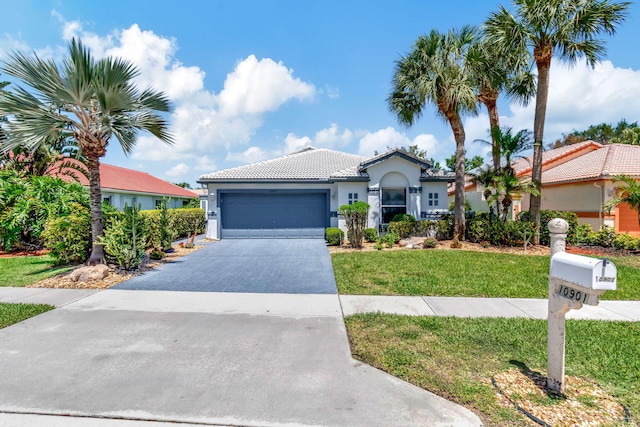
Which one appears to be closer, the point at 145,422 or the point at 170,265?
the point at 145,422

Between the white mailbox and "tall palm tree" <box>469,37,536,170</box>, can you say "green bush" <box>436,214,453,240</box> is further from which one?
the white mailbox

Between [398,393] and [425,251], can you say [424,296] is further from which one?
[425,251]

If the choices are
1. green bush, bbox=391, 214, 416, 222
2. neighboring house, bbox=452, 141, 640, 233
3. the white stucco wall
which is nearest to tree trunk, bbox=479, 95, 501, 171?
neighboring house, bbox=452, 141, 640, 233

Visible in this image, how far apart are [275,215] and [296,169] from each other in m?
2.98

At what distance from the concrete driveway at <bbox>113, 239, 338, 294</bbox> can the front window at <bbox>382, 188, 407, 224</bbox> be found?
4176mm

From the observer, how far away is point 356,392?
11.1 ft

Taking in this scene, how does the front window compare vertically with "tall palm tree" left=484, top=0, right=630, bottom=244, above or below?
below

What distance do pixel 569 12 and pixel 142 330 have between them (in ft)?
54.3

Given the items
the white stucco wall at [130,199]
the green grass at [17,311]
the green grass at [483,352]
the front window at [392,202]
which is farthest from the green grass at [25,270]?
the front window at [392,202]

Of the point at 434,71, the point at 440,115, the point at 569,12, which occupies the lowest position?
the point at 440,115

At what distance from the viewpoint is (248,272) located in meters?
9.36

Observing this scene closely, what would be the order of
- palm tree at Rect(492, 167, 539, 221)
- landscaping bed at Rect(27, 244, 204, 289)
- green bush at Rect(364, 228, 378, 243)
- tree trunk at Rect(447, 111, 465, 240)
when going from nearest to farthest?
landscaping bed at Rect(27, 244, 204, 289) → palm tree at Rect(492, 167, 539, 221) → tree trunk at Rect(447, 111, 465, 240) → green bush at Rect(364, 228, 378, 243)

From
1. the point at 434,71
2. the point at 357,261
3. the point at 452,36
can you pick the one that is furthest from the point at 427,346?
the point at 452,36

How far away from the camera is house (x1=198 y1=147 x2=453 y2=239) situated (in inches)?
633
